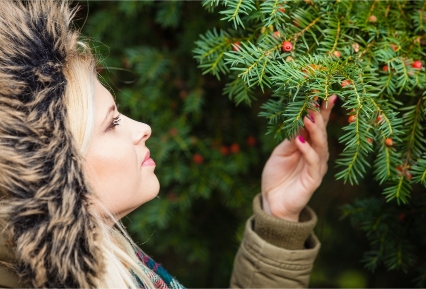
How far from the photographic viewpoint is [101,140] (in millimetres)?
1062

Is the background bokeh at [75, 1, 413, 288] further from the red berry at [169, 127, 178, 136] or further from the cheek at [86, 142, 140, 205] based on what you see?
the cheek at [86, 142, 140, 205]

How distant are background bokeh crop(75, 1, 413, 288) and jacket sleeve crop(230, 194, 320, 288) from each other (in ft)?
0.80

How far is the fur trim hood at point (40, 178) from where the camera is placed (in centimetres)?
89

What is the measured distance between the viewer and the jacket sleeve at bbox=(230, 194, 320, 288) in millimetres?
1399

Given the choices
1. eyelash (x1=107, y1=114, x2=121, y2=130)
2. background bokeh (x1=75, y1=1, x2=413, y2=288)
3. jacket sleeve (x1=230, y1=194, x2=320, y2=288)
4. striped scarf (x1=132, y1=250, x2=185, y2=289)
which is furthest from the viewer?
background bokeh (x1=75, y1=1, x2=413, y2=288)

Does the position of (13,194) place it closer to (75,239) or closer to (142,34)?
(75,239)

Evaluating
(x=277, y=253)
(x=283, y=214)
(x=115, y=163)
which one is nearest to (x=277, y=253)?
(x=277, y=253)

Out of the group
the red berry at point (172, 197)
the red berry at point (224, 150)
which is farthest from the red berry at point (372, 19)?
the red berry at point (172, 197)

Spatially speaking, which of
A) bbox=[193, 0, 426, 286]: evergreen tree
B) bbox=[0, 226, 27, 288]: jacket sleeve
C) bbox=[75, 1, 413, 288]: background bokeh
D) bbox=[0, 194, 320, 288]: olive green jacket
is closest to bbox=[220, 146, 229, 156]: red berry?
bbox=[75, 1, 413, 288]: background bokeh

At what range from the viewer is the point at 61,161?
920 mm

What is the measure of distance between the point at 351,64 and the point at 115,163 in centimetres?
55

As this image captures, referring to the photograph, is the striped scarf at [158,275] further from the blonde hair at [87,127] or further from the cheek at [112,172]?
the cheek at [112,172]

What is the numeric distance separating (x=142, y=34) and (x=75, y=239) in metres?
1.02

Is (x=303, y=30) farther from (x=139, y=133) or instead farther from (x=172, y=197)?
(x=172, y=197)
